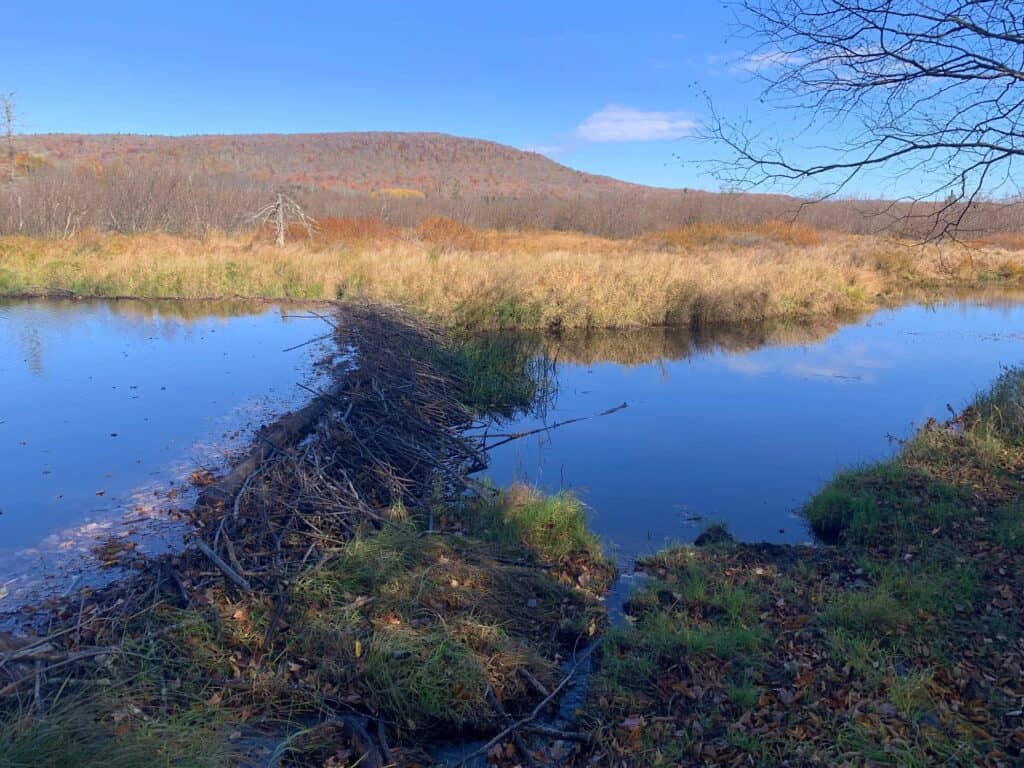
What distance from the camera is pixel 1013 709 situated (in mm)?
3875

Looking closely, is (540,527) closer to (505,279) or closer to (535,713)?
(535,713)

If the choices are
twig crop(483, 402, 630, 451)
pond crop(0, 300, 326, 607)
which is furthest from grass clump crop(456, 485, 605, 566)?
pond crop(0, 300, 326, 607)

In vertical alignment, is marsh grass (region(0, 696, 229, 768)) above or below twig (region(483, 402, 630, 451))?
above

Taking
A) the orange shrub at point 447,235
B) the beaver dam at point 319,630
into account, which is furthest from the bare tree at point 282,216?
the beaver dam at point 319,630

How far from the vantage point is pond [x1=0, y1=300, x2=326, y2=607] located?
22.4ft

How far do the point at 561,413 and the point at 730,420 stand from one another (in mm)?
2525

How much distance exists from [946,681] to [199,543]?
482cm

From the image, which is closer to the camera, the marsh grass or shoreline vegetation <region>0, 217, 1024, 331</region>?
the marsh grass

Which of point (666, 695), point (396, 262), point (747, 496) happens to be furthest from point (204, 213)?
point (666, 695)

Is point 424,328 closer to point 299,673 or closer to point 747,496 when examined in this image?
point 747,496

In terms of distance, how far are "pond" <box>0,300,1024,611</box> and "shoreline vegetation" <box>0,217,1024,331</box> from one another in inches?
52.5

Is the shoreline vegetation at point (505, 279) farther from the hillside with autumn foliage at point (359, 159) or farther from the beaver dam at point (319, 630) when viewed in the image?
the hillside with autumn foliage at point (359, 159)

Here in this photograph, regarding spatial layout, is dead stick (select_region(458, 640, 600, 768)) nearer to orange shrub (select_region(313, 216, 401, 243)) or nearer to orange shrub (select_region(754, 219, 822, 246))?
orange shrub (select_region(313, 216, 401, 243))

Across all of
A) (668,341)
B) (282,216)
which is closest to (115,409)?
(668,341)
